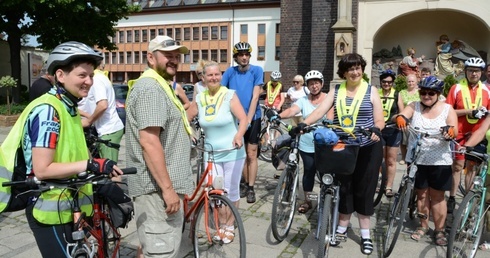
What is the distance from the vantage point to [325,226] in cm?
362

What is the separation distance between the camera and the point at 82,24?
19.9m

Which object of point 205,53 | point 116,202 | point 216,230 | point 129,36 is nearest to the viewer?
point 116,202

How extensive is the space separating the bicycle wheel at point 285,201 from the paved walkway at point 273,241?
127 mm

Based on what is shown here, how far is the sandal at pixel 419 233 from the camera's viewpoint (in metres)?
4.55

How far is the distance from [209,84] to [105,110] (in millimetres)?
1190

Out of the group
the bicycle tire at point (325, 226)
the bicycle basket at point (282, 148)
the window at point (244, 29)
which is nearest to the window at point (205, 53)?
the window at point (244, 29)

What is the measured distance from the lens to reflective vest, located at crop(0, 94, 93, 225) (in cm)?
221

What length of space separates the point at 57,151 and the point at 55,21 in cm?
1914

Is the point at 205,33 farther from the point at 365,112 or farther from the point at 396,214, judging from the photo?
the point at 396,214

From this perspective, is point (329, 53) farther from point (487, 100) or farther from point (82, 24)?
point (487, 100)

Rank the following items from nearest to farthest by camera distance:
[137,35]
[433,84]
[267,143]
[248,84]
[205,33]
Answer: [433,84] < [248,84] < [267,143] < [205,33] < [137,35]

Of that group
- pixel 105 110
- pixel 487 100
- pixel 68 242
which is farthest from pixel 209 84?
pixel 487 100

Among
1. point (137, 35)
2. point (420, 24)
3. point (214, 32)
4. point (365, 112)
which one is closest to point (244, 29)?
point (214, 32)

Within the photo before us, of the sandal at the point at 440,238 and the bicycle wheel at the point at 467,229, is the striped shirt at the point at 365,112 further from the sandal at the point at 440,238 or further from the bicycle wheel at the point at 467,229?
the sandal at the point at 440,238
